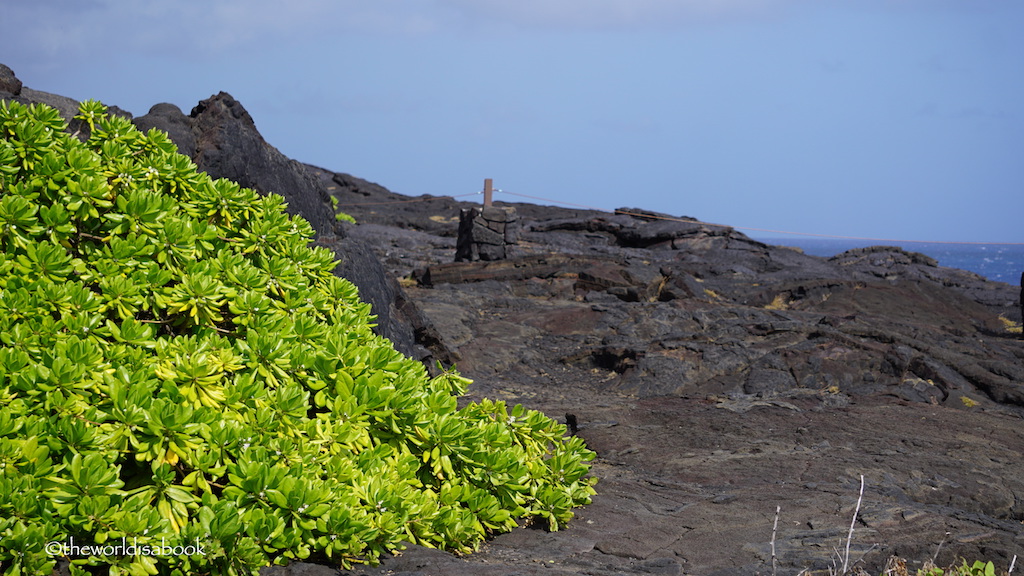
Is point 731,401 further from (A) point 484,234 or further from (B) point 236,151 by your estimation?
(A) point 484,234

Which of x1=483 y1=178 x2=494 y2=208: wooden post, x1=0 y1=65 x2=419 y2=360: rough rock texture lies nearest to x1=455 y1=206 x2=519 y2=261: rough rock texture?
x1=483 y1=178 x2=494 y2=208: wooden post

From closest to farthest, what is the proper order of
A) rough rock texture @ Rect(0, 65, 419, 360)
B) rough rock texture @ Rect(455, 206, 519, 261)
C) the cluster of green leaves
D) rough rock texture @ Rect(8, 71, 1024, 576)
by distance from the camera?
the cluster of green leaves → rough rock texture @ Rect(8, 71, 1024, 576) → rough rock texture @ Rect(0, 65, 419, 360) → rough rock texture @ Rect(455, 206, 519, 261)

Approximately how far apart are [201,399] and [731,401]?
5.96m

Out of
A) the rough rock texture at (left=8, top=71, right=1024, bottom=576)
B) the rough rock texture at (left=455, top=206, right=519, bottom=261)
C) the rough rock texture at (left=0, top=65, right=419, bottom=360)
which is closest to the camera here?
the rough rock texture at (left=8, top=71, right=1024, bottom=576)

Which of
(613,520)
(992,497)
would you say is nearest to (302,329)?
(613,520)

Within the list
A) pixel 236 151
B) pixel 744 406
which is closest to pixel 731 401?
pixel 744 406

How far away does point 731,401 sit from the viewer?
8094 mm

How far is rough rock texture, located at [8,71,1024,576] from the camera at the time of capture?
3969 mm

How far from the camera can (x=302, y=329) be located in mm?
3793

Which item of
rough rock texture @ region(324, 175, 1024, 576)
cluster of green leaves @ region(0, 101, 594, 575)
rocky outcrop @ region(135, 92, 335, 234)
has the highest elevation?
rocky outcrop @ region(135, 92, 335, 234)

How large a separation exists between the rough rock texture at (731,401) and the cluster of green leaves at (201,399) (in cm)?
27

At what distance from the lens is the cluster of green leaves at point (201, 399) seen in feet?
9.46

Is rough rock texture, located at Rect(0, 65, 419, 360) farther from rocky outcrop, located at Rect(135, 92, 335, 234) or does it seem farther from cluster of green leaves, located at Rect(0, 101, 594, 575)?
cluster of green leaves, located at Rect(0, 101, 594, 575)

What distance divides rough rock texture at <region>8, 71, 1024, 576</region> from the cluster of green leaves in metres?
0.27
